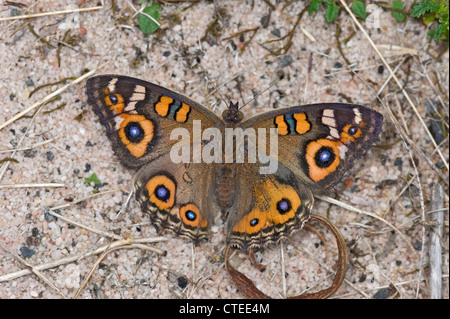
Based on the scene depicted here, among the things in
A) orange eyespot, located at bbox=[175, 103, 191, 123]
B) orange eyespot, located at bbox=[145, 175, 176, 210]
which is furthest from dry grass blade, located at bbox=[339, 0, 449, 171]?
orange eyespot, located at bbox=[145, 175, 176, 210]

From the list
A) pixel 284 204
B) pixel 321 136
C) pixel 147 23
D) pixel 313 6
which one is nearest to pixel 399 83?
pixel 313 6

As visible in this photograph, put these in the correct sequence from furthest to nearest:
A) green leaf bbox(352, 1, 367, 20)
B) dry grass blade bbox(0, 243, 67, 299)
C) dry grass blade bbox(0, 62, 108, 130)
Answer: green leaf bbox(352, 1, 367, 20), dry grass blade bbox(0, 62, 108, 130), dry grass blade bbox(0, 243, 67, 299)

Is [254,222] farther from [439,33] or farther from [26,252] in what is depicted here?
[439,33]

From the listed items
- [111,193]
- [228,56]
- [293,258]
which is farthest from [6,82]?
[293,258]

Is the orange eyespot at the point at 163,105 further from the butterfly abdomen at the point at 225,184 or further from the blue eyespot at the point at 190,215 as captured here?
the blue eyespot at the point at 190,215

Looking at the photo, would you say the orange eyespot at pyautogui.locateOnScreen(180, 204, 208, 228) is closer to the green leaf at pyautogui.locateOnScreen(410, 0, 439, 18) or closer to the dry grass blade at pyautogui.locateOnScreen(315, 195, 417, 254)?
the dry grass blade at pyautogui.locateOnScreen(315, 195, 417, 254)
